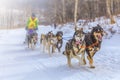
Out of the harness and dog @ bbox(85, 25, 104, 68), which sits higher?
the harness

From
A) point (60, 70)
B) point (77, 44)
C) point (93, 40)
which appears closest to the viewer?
point (93, 40)

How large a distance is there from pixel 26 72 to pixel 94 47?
216 centimetres

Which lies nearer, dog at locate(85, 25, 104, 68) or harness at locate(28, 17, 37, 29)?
dog at locate(85, 25, 104, 68)

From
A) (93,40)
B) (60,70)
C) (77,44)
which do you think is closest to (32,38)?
(60,70)

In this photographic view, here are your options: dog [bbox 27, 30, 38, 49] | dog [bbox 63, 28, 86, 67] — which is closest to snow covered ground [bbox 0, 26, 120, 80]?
dog [bbox 63, 28, 86, 67]

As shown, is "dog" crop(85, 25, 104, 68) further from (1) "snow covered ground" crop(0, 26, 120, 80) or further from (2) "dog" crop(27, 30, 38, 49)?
(2) "dog" crop(27, 30, 38, 49)

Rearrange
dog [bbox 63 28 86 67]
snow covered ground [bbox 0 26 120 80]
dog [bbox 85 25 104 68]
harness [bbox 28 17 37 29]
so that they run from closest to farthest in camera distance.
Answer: snow covered ground [bbox 0 26 120 80] → dog [bbox 85 25 104 68] → dog [bbox 63 28 86 67] → harness [bbox 28 17 37 29]

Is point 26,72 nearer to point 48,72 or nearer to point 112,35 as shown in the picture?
point 48,72

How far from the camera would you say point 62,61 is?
37.6ft

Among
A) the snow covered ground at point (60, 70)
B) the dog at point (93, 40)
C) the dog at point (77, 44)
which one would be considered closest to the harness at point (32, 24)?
the snow covered ground at point (60, 70)

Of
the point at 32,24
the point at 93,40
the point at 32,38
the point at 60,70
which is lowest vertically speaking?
the point at 60,70

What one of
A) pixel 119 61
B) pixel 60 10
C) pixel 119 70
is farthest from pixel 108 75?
pixel 60 10

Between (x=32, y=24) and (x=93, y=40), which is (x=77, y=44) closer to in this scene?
(x=93, y=40)

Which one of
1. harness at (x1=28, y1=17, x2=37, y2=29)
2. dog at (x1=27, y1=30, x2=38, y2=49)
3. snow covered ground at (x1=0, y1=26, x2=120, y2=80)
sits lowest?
snow covered ground at (x1=0, y1=26, x2=120, y2=80)
